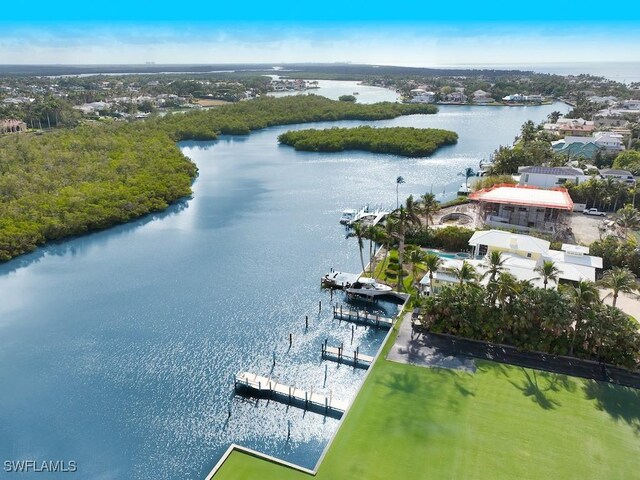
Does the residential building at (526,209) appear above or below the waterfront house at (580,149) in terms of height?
below

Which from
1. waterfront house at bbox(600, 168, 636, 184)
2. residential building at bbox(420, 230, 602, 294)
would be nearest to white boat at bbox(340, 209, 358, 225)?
residential building at bbox(420, 230, 602, 294)

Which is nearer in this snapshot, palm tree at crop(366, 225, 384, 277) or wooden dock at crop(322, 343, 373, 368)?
wooden dock at crop(322, 343, 373, 368)

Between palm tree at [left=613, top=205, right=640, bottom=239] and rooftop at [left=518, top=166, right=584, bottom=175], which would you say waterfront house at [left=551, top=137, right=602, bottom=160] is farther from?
palm tree at [left=613, top=205, right=640, bottom=239]

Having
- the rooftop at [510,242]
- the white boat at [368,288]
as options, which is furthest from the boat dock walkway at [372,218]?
the white boat at [368,288]

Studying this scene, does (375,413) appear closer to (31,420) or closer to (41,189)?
(31,420)

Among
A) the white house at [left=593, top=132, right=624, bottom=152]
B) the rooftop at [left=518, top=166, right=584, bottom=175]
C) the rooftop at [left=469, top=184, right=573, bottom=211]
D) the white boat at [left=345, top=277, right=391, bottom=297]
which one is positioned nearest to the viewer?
the white boat at [left=345, top=277, right=391, bottom=297]

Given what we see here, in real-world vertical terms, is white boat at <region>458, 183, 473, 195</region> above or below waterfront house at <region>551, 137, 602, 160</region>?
below

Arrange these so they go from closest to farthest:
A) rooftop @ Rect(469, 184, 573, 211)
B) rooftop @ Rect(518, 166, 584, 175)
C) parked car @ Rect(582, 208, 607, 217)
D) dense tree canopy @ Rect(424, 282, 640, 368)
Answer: dense tree canopy @ Rect(424, 282, 640, 368), rooftop @ Rect(469, 184, 573, 211), parked car @ Rect(582, 208, 607, 217), rooftop @ Rect(518, 166, 584, 175)

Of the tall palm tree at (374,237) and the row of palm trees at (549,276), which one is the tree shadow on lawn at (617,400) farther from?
the tall palm tree at (374,237)
